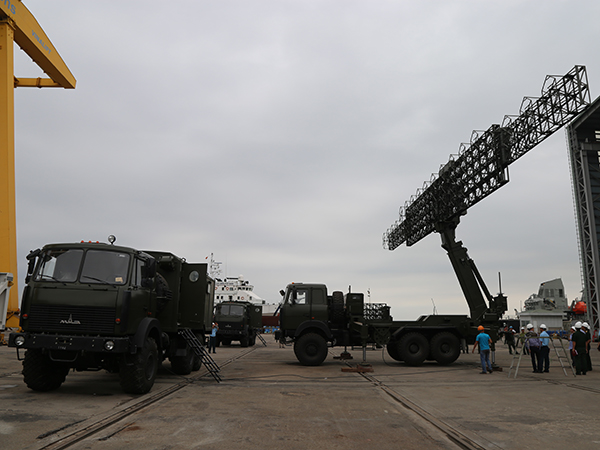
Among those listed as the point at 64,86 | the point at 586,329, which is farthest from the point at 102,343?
the point at 64,86

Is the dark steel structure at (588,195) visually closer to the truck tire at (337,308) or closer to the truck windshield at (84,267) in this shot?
the truck tire at (337,308)

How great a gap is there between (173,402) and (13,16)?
67.1 ft

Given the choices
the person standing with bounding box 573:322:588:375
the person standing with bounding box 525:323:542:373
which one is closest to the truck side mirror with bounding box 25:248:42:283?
the person standing with bounding box 525:323:542:373

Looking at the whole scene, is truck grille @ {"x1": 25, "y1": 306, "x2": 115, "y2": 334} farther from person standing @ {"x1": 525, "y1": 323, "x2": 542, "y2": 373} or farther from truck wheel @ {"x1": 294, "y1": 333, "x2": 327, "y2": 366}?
person standing @ {"x1": 525, "y1": 323, "x2": 542, "y2": 373}

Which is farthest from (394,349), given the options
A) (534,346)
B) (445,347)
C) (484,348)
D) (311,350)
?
(534,346)

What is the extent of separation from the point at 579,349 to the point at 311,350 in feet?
26.2

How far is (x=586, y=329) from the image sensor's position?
14258 millimetres

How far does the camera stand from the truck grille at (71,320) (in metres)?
8.05

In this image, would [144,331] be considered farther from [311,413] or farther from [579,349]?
[579,349]

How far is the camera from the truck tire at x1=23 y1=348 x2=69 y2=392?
27.9 feet

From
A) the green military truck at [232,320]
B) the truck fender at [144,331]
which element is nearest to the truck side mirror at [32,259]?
the truck fender at [144,331]

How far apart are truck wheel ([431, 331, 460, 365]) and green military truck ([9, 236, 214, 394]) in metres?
10.0

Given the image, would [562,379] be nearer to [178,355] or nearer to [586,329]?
[586,329]

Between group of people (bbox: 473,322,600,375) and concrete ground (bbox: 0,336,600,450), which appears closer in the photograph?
concrete ground (bbox: 0,336,600,450)
